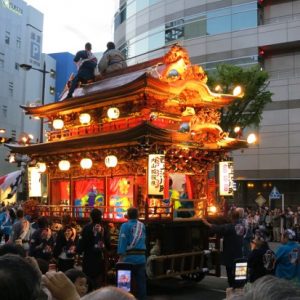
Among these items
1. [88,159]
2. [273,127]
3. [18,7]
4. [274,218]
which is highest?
[18,7]

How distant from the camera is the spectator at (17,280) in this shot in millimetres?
1965

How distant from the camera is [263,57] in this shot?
35.3 meters

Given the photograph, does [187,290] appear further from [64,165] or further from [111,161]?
[64,165]

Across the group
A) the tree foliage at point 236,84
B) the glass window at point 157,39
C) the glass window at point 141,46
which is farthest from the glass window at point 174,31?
the tree foliage at point 236,84

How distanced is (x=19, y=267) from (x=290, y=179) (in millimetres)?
32821

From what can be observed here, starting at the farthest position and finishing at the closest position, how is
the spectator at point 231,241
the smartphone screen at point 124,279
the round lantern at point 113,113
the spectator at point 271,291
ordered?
the round lantern at point 113,113 → the spectator at point 231,241 → the smartphone screen at point 124,279 → the spectator at point 271,291

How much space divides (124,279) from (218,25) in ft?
104

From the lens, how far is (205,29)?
1457 inches

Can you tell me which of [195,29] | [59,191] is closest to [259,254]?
[59,191]

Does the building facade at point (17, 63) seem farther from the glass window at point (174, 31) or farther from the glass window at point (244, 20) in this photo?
the glass window at point (244, 20)

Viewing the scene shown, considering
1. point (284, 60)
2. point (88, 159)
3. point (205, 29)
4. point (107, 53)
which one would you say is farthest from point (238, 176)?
point (88, 159)

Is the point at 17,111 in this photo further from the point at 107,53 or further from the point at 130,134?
the point at 130,134

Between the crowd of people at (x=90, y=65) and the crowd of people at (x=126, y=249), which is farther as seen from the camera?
the crowd of people at (x=90, y=65)

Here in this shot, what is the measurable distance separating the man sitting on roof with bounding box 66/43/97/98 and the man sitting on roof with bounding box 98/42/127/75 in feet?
1.08
